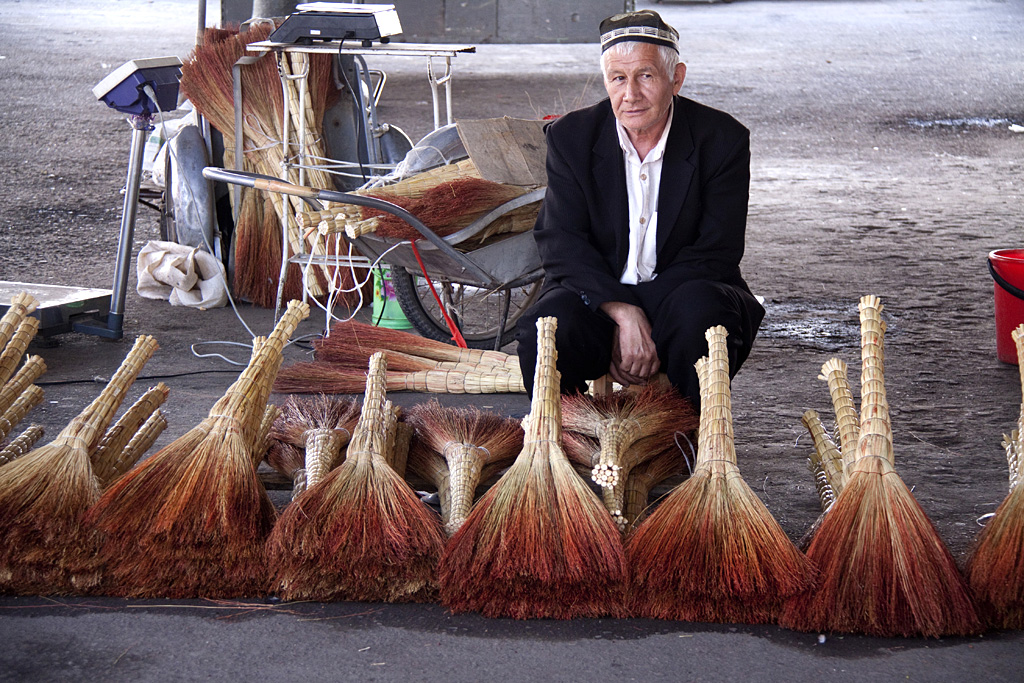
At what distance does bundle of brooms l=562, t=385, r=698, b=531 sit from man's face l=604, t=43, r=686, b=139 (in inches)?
29.4

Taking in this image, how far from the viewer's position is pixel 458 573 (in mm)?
2236

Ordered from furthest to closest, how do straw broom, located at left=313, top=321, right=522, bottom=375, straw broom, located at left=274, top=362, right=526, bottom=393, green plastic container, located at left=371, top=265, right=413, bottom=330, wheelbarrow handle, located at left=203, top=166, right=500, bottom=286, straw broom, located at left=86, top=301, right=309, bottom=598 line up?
green plastic container, located at left=371, top=265, right=413, bottom=330 < straw broom, located at left=313, top=321, right=522, bottom=375 < straw broom, located at left=274, top=362, right=526, bottom=393 < wheelbarrow handle, located at left=203, top=166, right=500, bottom=286 < straw broom, located at left=86, top=301, right=309, bottom=598

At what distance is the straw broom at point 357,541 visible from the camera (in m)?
2.25

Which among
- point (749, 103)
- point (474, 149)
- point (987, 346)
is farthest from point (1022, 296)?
point (749, 103)

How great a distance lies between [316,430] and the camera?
9.33 feet

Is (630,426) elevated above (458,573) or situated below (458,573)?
above

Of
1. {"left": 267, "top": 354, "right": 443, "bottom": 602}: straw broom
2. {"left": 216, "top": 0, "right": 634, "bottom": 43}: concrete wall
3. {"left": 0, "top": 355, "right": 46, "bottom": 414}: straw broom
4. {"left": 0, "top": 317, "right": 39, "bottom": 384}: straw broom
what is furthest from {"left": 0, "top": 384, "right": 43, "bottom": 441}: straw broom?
{"left": 216, "top": 0, "right": 634, "bottom": 43}: concrete wall

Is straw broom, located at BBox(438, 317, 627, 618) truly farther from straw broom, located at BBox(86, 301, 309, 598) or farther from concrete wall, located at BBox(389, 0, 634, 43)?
concrete wall, located at BBox(389, 0, 634, 43)

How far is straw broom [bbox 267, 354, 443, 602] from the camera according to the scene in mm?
2254

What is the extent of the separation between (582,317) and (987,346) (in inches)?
98.8

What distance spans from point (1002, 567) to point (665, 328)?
3.36 ft

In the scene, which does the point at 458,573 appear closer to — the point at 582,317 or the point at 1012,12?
the point at 582,317

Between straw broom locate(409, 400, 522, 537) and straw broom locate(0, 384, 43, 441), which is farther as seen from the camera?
straw broom locate(0, 384, 43, 441)

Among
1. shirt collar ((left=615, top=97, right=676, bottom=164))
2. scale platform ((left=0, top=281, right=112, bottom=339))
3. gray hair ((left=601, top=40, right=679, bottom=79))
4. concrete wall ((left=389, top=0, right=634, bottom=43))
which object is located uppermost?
concrete wall ((left=389, top=0, right=634, bottom=43))
